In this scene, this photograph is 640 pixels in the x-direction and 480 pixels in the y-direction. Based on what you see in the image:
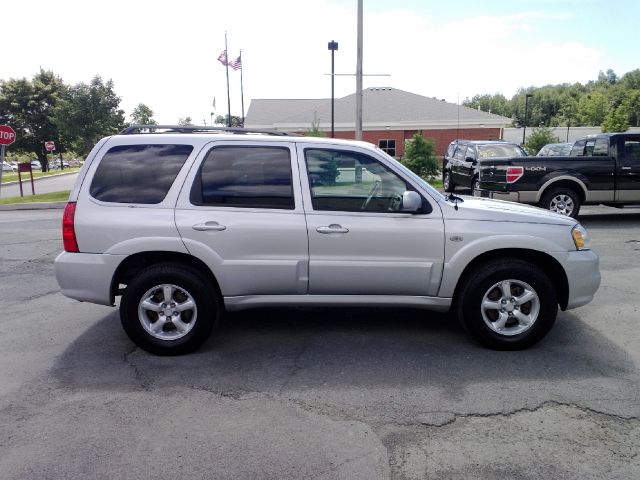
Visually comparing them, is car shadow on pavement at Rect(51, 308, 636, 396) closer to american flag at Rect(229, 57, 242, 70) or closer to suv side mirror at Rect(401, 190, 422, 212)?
suv side mirror at Rect(401, 190, 422, 212)

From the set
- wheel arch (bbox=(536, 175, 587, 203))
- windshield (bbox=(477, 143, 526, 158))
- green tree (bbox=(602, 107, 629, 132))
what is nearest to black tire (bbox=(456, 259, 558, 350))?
wheel arch (bbox=(536, 175, 587, 203))

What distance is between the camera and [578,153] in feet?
43.6

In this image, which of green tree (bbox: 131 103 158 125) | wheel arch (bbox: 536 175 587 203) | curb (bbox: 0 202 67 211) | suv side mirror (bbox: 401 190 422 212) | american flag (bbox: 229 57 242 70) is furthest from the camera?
green tree (bbox: 131 103 158 125)

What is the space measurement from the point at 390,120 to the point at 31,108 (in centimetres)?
4045

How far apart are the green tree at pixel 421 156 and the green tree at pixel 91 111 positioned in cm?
2048

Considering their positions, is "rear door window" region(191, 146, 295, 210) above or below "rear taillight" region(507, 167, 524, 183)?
above

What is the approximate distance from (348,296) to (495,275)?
1.26 m

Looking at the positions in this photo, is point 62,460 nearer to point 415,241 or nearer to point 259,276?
point 259,276

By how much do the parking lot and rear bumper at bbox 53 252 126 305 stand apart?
21.6 inches

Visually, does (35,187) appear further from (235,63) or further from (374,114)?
(374,114)

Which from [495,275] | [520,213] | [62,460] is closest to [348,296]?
[495,275]

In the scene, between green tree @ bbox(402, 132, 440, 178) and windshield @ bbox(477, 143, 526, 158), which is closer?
windshield @ bbox(477, 143, 526, 158)

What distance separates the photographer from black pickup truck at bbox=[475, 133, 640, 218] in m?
11.2

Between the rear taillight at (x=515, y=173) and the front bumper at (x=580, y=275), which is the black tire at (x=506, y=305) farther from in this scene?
the rear taillight at (x=515, y=173)
